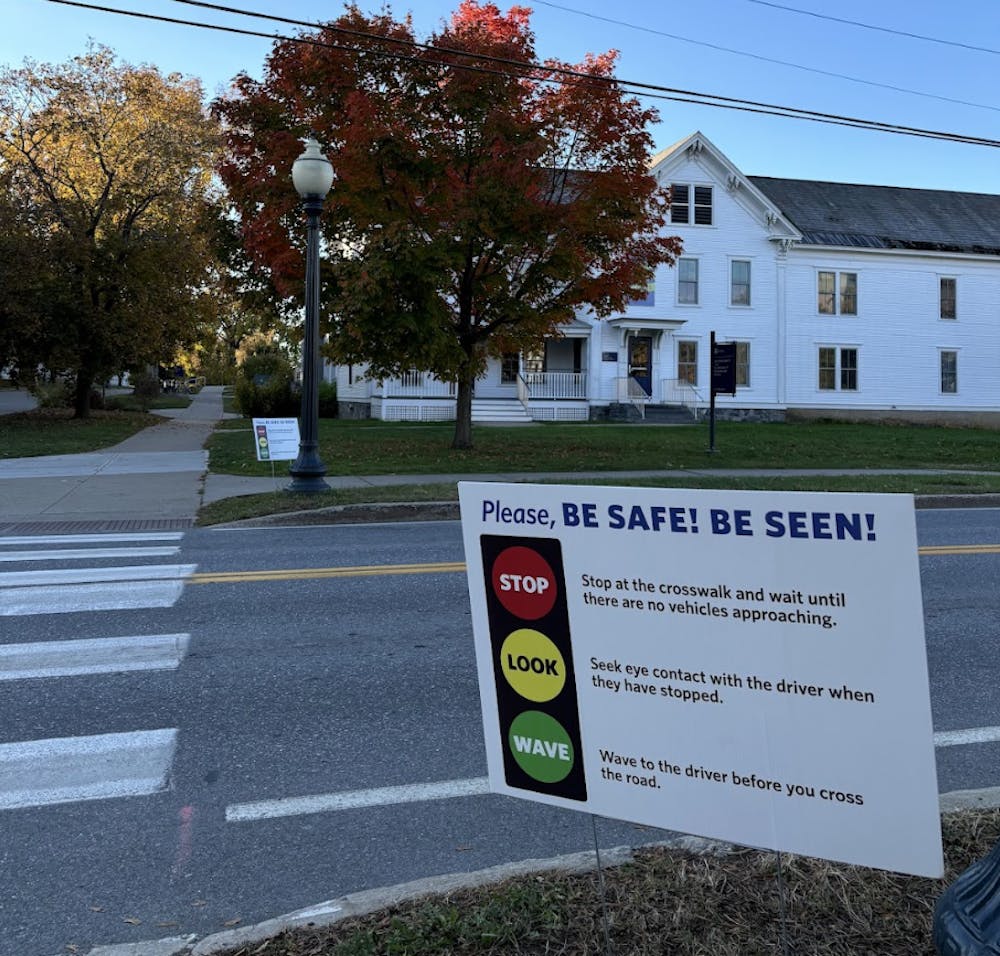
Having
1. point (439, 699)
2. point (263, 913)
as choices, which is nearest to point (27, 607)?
point (439, 699)

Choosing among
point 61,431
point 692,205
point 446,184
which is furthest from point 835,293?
point 61,431

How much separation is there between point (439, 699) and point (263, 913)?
2153 millimetres

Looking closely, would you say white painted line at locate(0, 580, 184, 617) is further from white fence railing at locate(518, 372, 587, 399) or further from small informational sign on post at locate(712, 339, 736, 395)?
white fence railing at locate(518, 372, 587, 399)

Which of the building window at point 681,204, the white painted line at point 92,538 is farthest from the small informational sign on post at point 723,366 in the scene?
the building window at point 681,204

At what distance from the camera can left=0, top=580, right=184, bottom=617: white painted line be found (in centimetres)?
719

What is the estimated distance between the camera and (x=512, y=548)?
254 cm

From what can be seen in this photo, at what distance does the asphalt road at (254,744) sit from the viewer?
10.8 ft

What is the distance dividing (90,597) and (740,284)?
31.6m

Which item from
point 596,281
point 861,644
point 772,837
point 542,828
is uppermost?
point 596,281

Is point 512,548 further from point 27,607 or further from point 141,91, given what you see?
point 141,91

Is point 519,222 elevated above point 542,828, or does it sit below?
above

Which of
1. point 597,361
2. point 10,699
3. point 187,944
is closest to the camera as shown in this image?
point 187,944

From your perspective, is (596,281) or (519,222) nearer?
(519,222)

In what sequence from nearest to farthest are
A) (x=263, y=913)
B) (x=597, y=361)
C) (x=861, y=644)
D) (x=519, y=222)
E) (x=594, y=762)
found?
(x=861, y=644), (x=594, y=762), (x=263, y=913), (x=519, y=222), (x=597, y=361)
